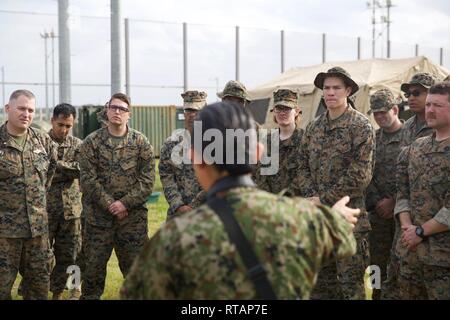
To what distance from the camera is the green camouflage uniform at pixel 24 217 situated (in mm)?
5016

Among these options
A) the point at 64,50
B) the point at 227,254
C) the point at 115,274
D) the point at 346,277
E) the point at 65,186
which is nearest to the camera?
the point at 227,254

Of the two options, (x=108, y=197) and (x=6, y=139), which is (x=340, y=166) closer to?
(x=108, y=197)

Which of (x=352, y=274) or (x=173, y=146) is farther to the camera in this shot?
(x=173, y=146)

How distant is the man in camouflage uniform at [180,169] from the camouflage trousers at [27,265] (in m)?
1.18

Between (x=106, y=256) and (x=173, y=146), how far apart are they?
47.2 inches

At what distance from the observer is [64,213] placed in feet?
20.1

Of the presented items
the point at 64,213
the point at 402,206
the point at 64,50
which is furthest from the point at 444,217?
the point at 64,50

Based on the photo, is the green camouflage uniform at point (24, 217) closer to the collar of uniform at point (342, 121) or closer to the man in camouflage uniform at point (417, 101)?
the collar of uniform at point (342, 121)

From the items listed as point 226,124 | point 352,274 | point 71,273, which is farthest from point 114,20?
point 226,124

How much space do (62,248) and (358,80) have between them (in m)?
9.04
